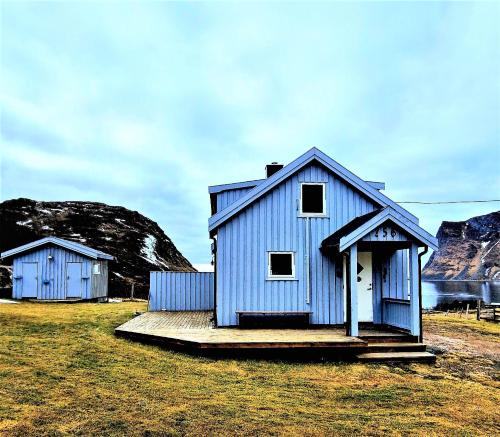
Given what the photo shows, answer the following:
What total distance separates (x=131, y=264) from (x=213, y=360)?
2804cm

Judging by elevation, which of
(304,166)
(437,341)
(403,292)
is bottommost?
(437,341)

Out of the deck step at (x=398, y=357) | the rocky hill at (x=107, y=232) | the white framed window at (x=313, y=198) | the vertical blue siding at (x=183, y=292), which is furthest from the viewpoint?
the rocky hill at (x=107, y=232)

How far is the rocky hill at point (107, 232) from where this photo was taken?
36.0 meters

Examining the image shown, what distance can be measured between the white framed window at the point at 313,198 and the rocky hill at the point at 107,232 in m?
21.4

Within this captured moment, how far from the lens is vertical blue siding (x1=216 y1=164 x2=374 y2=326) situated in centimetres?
1305

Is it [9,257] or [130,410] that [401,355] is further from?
[9,257]

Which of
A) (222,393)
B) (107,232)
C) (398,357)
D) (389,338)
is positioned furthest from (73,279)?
(107,232)

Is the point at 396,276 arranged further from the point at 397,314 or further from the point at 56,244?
the point at 56,244

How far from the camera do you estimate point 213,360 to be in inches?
403

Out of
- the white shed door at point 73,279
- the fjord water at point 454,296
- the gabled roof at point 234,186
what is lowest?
the fjord water at point 454,296

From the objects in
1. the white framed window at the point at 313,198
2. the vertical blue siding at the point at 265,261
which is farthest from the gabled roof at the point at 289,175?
the white framed window at the point at 313,198

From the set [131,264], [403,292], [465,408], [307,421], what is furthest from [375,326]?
[131,264]

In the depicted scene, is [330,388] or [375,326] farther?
[375,326]

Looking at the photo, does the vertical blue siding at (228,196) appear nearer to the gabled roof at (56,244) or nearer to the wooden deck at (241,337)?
the wooden deck at (241,337)
